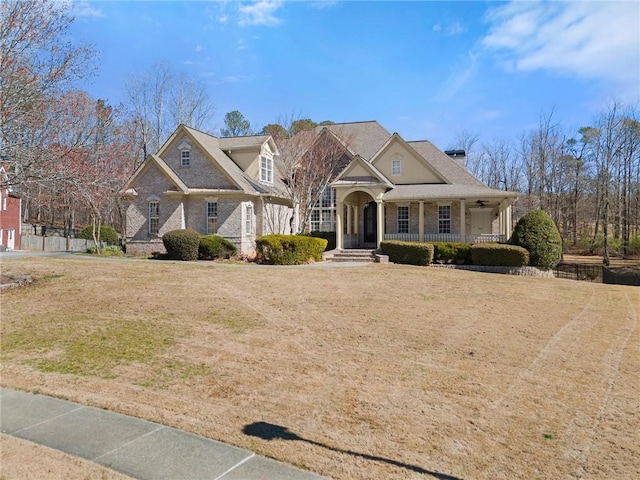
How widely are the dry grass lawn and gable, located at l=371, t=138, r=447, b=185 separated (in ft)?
46.8

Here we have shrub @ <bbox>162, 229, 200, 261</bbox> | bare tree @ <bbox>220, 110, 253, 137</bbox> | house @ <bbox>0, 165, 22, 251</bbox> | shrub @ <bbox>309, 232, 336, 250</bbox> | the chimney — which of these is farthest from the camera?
bare tree @ <bbox>220, 110, 253, 137</bbox>

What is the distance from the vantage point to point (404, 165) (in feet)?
86.6

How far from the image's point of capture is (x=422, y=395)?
562 centimetres

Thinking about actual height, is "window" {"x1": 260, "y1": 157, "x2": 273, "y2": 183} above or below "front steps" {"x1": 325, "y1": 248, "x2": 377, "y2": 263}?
above

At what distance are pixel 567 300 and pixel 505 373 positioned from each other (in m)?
8.96

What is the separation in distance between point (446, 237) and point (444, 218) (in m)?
1.54

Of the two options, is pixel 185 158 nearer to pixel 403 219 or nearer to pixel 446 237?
pixel 403 219

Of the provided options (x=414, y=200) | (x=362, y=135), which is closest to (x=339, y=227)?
(x=414, y=200)

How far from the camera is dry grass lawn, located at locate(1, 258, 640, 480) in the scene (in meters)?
4.21

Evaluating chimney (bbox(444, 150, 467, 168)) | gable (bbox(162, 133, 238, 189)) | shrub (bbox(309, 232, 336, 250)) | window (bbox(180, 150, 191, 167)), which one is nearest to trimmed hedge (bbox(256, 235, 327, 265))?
gable (bbox(162, 133, 238, 189))

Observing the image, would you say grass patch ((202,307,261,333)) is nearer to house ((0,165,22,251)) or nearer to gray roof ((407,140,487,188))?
gray roof ((407,140,487,188))

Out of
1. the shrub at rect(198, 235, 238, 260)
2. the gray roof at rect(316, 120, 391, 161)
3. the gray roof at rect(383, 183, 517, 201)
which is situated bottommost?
the shrub at rect(198, 235, 238, 260)

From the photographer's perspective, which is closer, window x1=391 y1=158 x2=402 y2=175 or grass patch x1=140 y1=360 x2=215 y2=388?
grass patch x1=140 y1=360 x2=215 y2=388

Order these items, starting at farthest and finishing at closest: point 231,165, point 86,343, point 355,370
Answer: point 231,165 < point 86,343 < point 355,370
